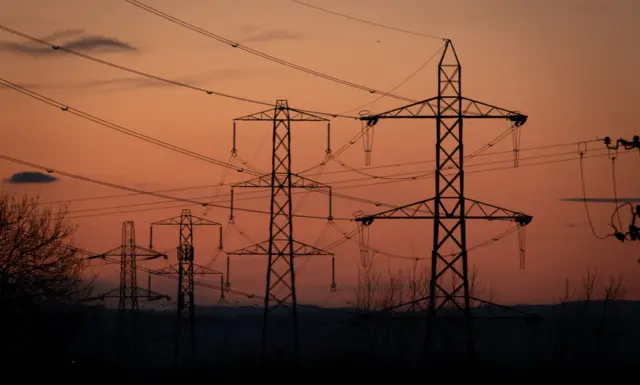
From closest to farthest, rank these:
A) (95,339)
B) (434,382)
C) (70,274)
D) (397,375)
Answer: (434,382), (397,375), (70,274), (95,339)

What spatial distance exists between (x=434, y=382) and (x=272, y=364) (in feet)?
56.8

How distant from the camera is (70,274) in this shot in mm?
81438

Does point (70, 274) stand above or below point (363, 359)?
above

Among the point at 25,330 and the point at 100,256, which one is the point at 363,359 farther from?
the point at 25,330

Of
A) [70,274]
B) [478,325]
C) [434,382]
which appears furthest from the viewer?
[478,325]

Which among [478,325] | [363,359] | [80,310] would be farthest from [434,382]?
[478,325]

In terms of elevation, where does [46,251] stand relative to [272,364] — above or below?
above

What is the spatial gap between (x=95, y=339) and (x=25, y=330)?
5507 centimetres

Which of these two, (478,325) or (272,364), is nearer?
(272,364)

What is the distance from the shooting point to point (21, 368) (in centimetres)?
6281

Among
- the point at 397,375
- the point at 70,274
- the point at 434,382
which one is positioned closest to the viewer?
the point at 434,382

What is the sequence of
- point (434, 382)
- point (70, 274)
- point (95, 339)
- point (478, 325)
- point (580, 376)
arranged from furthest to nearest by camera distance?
1. point (478, 325)
2. point (95, 339)
3. point (70, 274)
4. point (580, 376)
5. point (434, 382)

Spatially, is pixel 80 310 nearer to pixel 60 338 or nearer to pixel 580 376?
pixel 60 338

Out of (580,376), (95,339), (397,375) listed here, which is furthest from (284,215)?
(95,339)
